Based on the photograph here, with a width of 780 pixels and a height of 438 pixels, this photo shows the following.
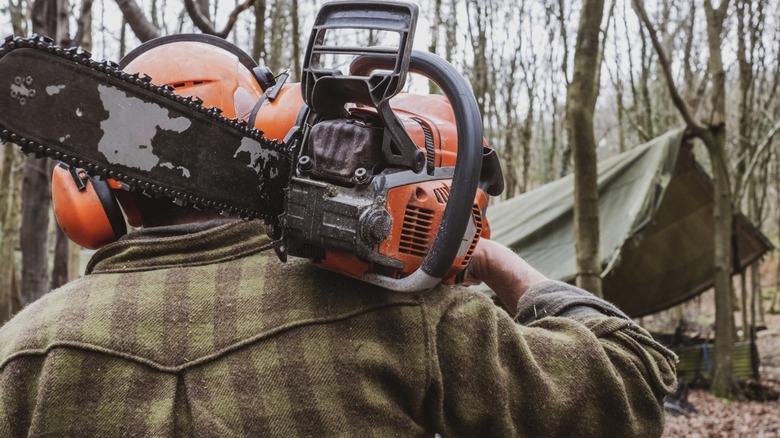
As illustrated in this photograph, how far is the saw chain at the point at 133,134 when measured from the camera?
3.17 feet

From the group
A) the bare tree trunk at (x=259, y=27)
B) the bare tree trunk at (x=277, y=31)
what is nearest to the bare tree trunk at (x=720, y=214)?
the bare tree trunk at (x=259, y=27)

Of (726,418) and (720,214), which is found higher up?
(720,214)

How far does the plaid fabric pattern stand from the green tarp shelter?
4.69 metres

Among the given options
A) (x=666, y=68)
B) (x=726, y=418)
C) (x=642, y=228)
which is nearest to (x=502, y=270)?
(x=666, y=68)

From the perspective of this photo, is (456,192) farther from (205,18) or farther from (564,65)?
(564,65)

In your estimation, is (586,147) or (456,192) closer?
(456,192)

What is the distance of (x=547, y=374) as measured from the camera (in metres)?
1.18

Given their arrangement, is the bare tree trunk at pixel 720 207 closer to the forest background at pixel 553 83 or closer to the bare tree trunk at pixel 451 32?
the forest background at pixel 553 83

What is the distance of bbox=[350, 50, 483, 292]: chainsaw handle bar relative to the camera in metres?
1.03

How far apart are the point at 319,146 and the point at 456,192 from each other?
0.22 metres

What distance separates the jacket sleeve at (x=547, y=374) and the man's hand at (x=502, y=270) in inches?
5.1

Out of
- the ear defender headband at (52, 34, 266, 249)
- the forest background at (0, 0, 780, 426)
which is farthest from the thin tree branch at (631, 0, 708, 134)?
the ear defender headband at (52, 34, 266, 249)

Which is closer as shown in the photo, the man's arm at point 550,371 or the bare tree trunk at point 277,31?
the man's arm at point 550,371

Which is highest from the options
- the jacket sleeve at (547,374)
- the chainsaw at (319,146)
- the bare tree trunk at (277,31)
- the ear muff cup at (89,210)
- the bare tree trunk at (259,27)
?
the bare tree trunk at (277,31)
